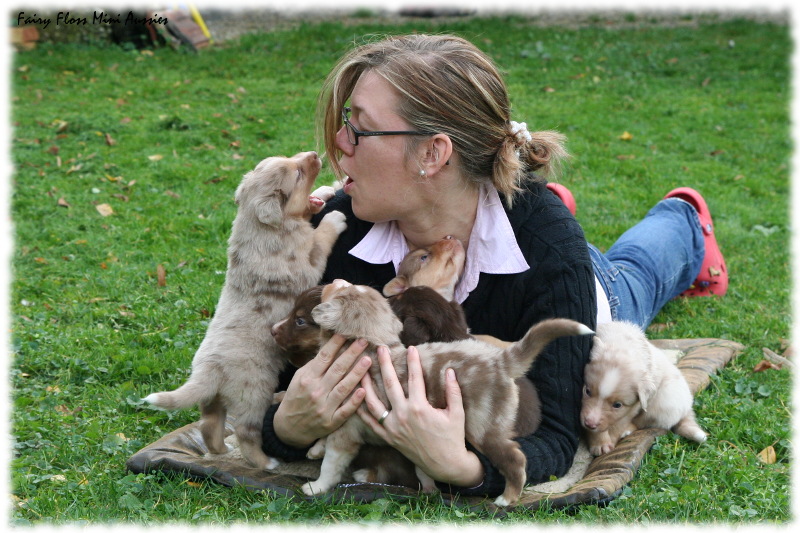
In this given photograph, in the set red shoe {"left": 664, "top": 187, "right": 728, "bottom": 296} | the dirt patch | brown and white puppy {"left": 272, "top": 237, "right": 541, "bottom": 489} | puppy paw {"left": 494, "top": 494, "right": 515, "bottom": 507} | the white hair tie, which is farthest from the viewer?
the dirt patch

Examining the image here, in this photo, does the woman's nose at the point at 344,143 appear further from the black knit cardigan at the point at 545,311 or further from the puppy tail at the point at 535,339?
the puppy tail at the point at 535,339

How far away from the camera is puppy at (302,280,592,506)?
3381 millimetres

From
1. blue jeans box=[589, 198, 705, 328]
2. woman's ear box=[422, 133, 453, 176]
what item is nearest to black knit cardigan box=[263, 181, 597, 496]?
woman's ear box=[422, 133, 453, 176]

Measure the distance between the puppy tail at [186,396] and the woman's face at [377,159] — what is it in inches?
44.7

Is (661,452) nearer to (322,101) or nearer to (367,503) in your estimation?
(367,503)

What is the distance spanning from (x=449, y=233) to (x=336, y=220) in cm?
67

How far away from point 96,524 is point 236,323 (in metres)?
1.08

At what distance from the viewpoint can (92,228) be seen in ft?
25.6

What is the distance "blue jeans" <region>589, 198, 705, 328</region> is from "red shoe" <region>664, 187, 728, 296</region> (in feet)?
0.35

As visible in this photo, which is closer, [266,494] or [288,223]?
[266,494]

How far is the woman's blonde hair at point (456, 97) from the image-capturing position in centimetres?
386

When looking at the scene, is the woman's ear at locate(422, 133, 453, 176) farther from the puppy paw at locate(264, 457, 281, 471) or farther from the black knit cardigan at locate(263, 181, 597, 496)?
the puppy paw at locate(264, 457, 281, 471)

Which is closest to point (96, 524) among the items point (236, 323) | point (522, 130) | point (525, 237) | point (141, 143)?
point (236, 323)

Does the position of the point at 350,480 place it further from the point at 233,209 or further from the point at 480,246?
the point at 233,209
